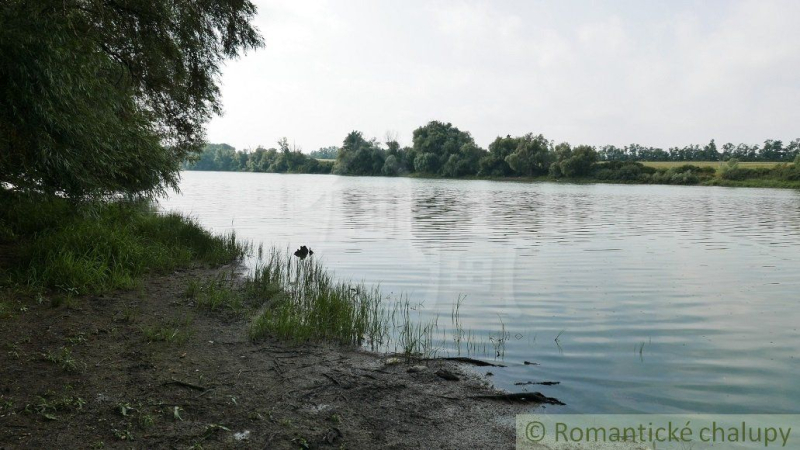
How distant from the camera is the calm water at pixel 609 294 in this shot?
7.48m

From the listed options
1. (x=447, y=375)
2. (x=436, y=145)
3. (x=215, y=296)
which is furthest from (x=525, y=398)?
(x=436, y=145)

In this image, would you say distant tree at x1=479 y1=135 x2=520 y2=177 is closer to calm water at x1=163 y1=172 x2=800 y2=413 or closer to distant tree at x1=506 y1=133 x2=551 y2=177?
distant tree at x1=506 y1=133 x2=551 y2=177

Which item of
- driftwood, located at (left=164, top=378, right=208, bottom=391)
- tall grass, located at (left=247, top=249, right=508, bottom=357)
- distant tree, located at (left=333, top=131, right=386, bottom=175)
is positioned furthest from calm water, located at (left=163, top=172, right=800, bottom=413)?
distant tree, located at (left=333, top=131, right=386, bottom=175)

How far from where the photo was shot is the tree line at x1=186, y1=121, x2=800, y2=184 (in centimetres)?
9962

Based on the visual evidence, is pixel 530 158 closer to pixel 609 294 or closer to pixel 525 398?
pixel 609 294

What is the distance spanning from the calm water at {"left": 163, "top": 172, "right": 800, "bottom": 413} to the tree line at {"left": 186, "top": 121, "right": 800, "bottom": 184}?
75.0 metres

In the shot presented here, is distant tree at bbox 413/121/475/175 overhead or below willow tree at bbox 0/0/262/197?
overhead

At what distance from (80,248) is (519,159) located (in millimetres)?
108892

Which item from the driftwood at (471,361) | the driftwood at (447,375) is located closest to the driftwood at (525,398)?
the driftwood at (447,375)

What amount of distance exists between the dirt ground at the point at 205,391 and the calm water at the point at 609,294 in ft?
5.18

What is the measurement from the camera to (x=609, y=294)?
1277 cm

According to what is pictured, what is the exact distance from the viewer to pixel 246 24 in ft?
44.7

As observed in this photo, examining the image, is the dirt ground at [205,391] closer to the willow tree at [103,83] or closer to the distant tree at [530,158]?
the willow tree at [103,83]

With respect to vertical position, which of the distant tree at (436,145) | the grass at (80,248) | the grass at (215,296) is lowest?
the grass at (215,296)
